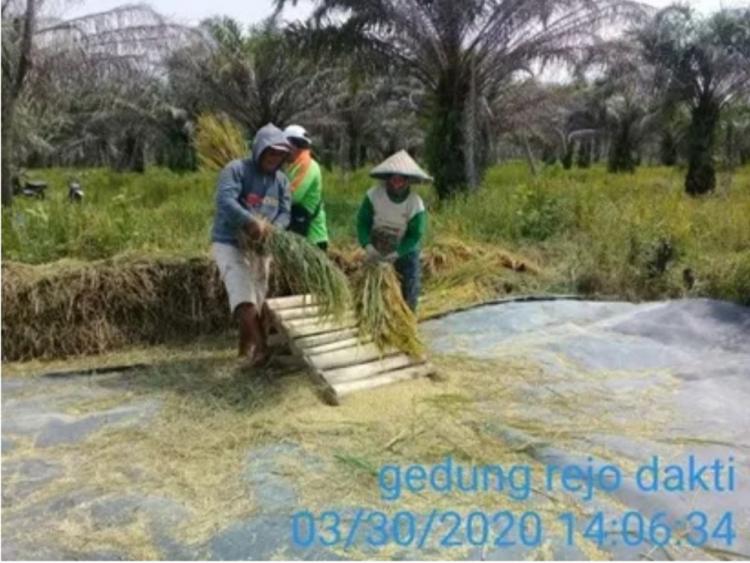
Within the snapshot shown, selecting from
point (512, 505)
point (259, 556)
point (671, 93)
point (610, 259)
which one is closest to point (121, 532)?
point (259, 556)

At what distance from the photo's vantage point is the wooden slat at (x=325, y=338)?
13.7 ft

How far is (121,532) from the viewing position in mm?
2516

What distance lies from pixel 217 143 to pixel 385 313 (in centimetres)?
215

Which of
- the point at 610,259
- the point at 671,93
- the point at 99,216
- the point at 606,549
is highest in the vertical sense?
the point at 671,93

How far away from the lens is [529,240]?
7660 millimetres

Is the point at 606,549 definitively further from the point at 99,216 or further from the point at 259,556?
the point at 99,216

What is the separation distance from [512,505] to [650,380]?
72.9 inches

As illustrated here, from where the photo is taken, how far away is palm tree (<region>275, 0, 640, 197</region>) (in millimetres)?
10297

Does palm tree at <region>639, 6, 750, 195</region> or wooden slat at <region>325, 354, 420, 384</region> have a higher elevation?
palm tree at <region>639, 6, 750, 195</region>

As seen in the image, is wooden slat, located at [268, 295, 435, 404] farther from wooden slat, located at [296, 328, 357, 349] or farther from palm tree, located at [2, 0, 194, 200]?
palm tree, located at [2, 0, 194, 200]

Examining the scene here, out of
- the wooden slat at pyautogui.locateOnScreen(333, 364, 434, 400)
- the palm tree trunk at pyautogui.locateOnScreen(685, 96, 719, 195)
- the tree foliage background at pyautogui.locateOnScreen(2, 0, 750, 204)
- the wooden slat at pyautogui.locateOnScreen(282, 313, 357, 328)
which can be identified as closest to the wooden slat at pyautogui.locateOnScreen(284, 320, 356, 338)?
the wooden slat at pyautogui.locateOnScreen(282, 313, 357, 328)

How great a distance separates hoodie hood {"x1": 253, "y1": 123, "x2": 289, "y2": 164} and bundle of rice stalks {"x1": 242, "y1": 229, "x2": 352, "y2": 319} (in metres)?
0.47

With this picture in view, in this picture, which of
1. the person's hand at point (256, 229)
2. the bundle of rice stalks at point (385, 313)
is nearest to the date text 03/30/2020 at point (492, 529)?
the bundle of rice stalks at point (385, 313)

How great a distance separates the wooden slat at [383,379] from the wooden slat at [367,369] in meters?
0.03
